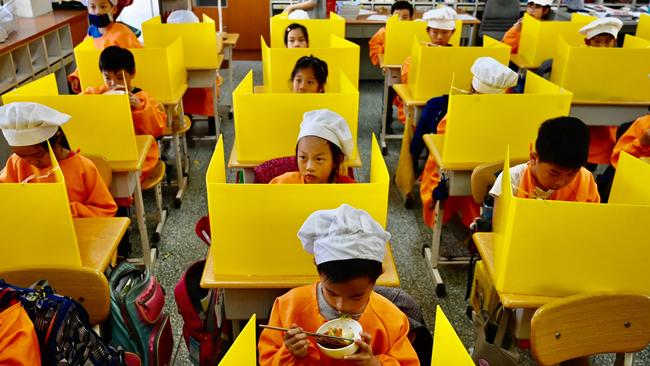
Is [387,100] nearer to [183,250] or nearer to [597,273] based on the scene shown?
[183,250]

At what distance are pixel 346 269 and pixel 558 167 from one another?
3.11 ft

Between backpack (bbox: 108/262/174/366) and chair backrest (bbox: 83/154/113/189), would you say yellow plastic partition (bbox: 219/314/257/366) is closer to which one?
backpack (bbox: 108/262/174/366)

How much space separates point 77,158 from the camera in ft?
7.19

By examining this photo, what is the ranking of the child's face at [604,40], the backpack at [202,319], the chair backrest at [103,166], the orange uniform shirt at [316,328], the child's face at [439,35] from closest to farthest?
→ the orange uniform shirt at [316,328] < the backpack at [202,319] < the chair backrest at [103,166] < the child's face at [604,40] < the child's face at [439,35]

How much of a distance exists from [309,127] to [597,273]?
42.5 inches

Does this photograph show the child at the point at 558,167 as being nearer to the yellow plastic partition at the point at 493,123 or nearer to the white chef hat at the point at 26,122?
the yellow plastic partition at the point at 493,123

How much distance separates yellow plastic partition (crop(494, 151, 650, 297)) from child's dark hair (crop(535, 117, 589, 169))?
0.20 m

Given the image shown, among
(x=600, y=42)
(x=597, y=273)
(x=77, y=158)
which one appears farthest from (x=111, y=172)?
(x=600, y=42)

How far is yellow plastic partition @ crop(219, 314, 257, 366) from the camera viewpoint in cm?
101

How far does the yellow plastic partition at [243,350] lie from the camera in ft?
3.32

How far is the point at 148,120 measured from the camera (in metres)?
2.92

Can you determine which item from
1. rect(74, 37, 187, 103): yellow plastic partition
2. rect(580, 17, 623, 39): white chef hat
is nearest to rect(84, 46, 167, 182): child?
rect(74, 37, 187, 103): yellow plastic partition

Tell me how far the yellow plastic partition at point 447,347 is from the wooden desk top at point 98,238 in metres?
1.11

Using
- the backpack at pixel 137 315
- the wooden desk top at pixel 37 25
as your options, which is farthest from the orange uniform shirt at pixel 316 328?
the wooden desk top at pixel 37 25
